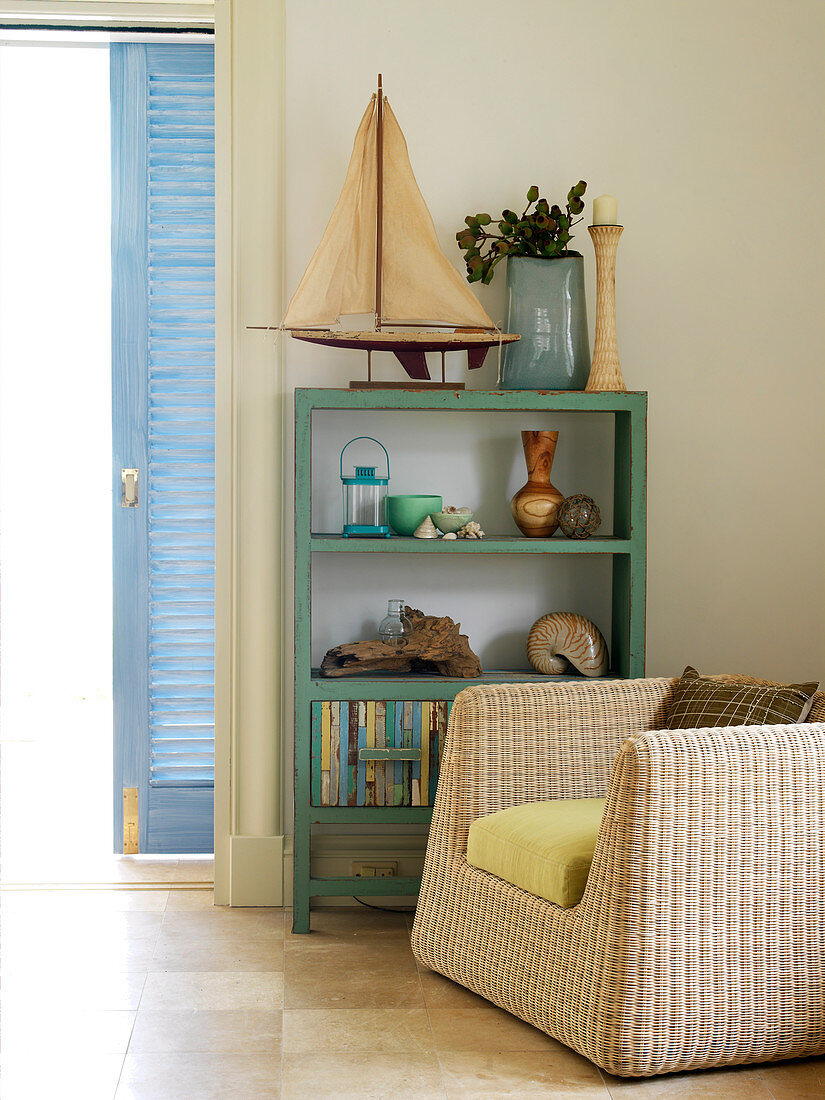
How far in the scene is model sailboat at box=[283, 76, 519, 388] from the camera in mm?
2455

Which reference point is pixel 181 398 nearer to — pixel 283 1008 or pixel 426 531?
pixel 426 531

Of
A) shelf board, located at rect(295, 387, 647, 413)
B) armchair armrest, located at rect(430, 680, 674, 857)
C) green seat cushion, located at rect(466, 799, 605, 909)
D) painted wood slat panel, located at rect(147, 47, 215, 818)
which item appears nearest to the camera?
green seat cushion, located at rect(466, 799, 605, 909)

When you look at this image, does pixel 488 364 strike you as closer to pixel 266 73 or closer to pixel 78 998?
pixel 266 73

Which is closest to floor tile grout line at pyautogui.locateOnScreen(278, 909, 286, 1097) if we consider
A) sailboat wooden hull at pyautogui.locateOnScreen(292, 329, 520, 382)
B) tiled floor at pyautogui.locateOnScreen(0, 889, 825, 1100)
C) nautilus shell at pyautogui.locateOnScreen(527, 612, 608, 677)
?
tiled floor at pyautogui.locateOnScreen(0, 889, 825, 1100)

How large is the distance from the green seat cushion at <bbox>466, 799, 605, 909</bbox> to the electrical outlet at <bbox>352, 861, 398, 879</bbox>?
66cm

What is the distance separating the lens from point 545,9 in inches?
113

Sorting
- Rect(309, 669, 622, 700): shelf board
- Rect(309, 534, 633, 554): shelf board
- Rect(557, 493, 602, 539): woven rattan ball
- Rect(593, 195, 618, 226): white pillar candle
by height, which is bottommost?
Rect(309, 669, 622, 700): shelf board

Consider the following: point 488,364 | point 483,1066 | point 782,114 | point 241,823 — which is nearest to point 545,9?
point 782,114

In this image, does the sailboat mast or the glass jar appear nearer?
the sailboat mast

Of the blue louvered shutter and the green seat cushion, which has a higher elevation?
the blue louvered shutter

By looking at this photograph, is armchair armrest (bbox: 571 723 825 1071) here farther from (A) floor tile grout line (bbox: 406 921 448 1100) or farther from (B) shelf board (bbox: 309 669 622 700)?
(B) shelf board (bbox: 309 669 622 700)

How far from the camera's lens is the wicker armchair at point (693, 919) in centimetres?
188

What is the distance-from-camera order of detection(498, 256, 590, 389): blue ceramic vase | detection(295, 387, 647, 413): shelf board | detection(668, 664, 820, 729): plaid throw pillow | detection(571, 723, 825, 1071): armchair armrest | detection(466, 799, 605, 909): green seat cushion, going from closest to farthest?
detection(571, 723, 825, 1071): armchair armrest → detection(466, 799, 605, 909): green seat cushion → detection(668, 664, 820, 729): plaid throw pillow → detection(295, 387, 647, 413): shelf board → detection(498, 256, 590, 389): blue ceramic vase

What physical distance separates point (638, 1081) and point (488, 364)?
5.78 feet
